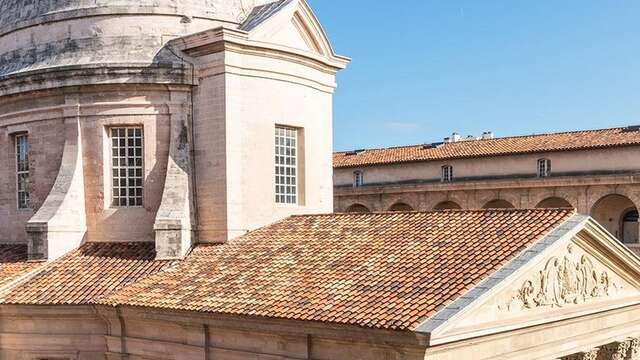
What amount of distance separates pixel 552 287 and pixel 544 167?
3617 centimetres

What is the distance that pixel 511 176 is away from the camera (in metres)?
52.1

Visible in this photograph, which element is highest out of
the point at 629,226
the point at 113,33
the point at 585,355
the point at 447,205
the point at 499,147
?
the point at 113,33

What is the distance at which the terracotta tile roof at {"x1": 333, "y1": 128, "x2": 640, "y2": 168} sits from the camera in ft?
160

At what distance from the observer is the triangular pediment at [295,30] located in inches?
864

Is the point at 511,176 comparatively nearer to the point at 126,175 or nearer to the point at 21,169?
the point at 126,175

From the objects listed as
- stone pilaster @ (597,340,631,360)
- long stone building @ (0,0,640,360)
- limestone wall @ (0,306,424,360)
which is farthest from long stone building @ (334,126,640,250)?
limestone wall @ (0,306,424,360)

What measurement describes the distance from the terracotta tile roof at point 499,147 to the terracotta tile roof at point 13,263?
1437 inches

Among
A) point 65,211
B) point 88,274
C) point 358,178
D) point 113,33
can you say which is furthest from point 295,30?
point 358,178

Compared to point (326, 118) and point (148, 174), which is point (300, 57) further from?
point (148, 174)

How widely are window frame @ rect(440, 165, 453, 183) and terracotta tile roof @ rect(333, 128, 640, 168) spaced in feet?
2.46

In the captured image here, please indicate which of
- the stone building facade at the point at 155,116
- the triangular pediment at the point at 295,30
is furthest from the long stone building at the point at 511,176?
the stone building facade at the point at 155,116

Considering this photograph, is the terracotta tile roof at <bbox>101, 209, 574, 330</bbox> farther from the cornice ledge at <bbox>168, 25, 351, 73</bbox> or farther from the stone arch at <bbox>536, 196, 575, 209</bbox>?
the stone arch at <bbox>536, 196, 575, 209</bbox>

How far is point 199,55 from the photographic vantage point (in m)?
21.5

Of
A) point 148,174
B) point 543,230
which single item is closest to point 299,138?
point 148,174
